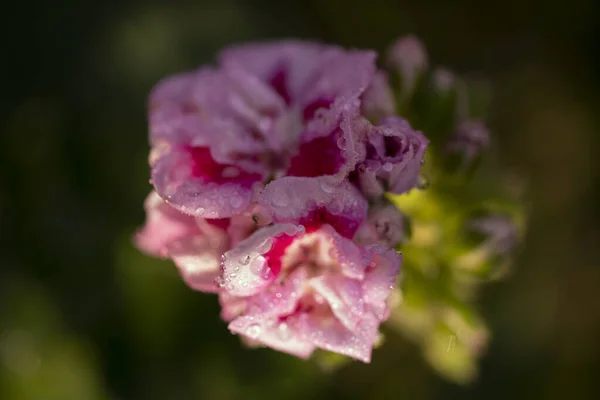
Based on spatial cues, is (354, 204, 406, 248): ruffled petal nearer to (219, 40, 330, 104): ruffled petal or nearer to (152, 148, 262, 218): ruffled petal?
(152, 148, 262, 218): ruffled petal

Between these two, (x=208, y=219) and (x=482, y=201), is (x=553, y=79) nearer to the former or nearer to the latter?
(x=482, y=201)

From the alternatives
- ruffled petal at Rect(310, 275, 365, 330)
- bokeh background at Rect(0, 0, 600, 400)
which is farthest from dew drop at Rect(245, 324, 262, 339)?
bokeh background at Rect(0, 0, 600, 400)

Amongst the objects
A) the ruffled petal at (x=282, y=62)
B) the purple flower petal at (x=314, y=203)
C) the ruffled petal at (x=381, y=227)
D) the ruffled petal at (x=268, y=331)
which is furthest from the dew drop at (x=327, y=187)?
the ruffled petal at (x=282, y=62)

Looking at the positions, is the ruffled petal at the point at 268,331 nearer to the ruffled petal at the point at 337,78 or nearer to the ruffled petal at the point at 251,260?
the ruffled petal at the point at 251,260

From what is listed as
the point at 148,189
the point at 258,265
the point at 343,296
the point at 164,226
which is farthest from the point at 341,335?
the point at 148,189

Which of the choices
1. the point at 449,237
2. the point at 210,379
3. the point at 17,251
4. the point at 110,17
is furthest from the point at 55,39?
the point at 449,237
